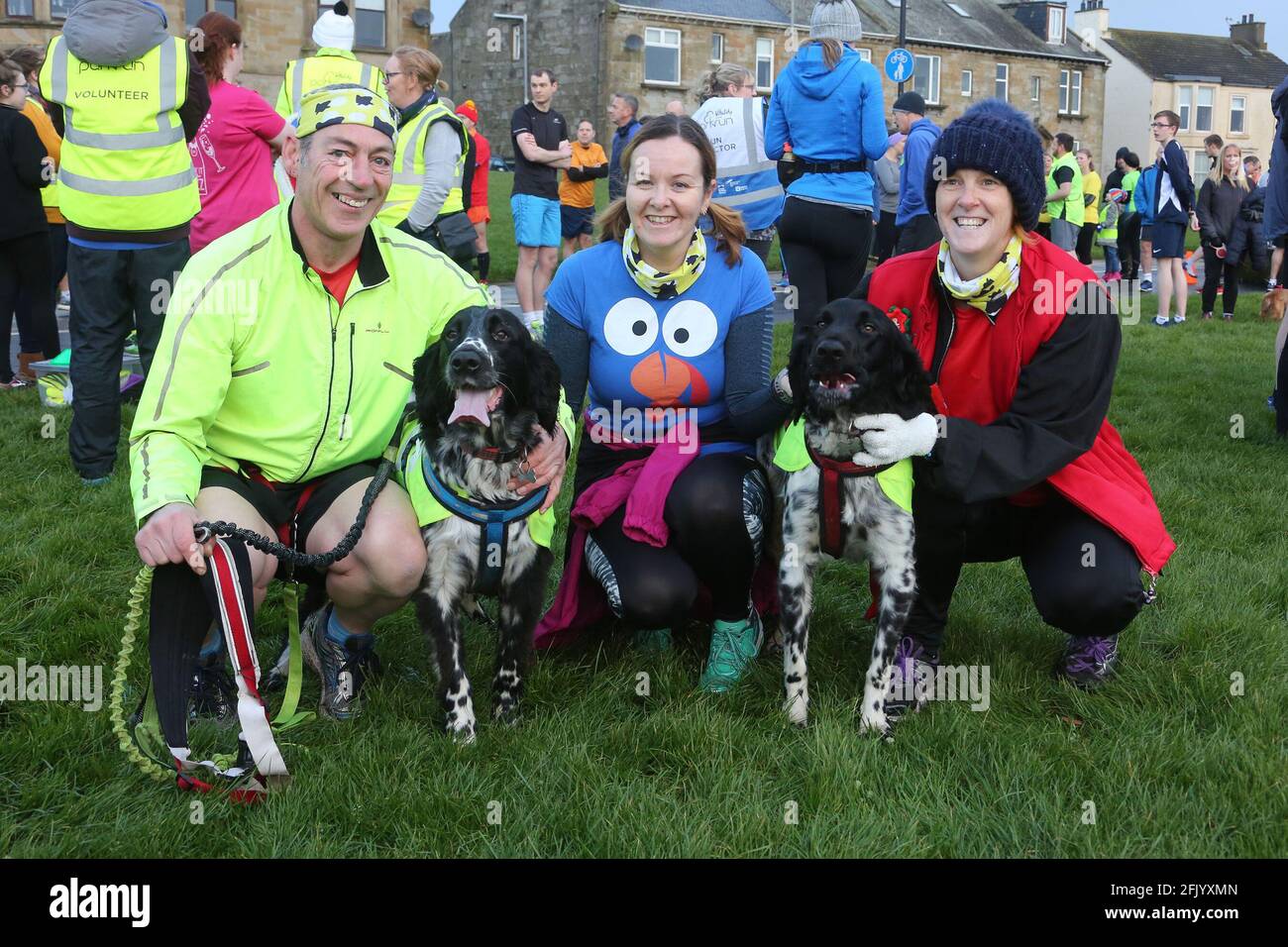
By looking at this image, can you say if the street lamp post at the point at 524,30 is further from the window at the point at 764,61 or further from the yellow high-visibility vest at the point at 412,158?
the yellow high-visibility vest at the point at 412,158

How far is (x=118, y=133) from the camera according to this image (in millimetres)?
5531

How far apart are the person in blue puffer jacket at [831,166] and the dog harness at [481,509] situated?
402 cm

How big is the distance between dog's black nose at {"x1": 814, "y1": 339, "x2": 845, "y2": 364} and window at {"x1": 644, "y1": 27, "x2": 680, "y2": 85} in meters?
35.5

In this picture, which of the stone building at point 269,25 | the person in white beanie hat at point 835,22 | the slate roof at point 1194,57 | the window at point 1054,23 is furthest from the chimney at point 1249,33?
the person in white beanie hat at point 835,22

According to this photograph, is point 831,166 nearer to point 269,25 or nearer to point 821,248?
point 821,248

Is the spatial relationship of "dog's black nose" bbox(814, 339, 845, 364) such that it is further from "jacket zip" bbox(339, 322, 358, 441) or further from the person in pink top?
the person in pink top

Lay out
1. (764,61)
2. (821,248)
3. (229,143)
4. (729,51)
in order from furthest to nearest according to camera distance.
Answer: (764,61) < (729,51) < (821,248) < (229,143)

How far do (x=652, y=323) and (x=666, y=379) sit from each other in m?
0.19

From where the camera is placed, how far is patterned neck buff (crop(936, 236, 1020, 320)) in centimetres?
325

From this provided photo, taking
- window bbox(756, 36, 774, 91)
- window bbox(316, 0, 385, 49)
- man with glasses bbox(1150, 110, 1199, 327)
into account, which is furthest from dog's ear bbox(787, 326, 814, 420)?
window bbox(756, 36, 774, 91)

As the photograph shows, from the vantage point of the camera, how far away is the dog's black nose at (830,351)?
307cm

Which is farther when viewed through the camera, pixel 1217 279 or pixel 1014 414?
pixel 1217 279

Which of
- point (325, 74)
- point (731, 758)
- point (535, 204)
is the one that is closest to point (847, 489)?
point (731, 758)
